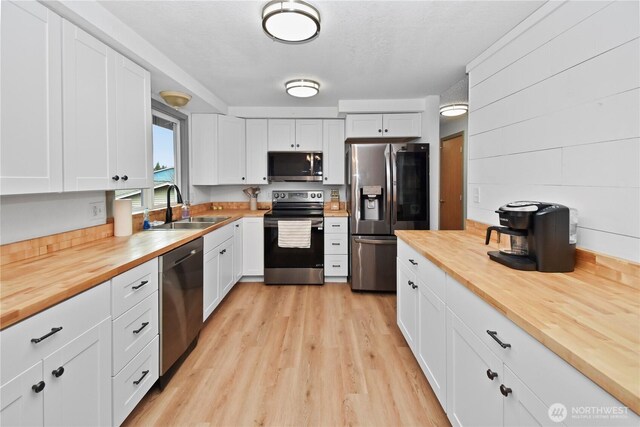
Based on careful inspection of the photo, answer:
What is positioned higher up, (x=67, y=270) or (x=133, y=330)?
(x=67, y=270)

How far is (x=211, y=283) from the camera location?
8.79 feet

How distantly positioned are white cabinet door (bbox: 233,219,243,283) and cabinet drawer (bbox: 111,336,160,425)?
1.69 m

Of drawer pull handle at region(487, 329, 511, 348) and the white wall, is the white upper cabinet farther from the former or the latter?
drawer pull handle at region(487, 329, 511, 348)

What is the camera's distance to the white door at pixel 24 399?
0.87 metres

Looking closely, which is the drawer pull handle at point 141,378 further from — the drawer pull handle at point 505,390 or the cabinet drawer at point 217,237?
the drawer pull handle at point 505,390

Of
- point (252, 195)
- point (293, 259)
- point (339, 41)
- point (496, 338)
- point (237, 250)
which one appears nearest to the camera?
Answer: point (496, 338)

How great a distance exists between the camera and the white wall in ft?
4.77

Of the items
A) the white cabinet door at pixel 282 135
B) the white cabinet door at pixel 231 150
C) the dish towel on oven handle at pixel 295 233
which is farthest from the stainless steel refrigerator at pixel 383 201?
the white cabinet door at pixel 231 150

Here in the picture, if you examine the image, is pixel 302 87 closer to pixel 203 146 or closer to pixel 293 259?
pixel 203 146

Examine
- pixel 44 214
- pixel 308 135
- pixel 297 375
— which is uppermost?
pixel 308 135

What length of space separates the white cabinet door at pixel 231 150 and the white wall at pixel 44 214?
185 cm

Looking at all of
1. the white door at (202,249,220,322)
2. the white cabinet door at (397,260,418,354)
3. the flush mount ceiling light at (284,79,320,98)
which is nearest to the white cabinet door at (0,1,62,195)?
the white door at (202,249,220,322)

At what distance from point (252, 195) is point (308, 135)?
1.16 meters

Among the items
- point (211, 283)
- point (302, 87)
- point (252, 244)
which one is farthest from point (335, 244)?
point (302, 87)
